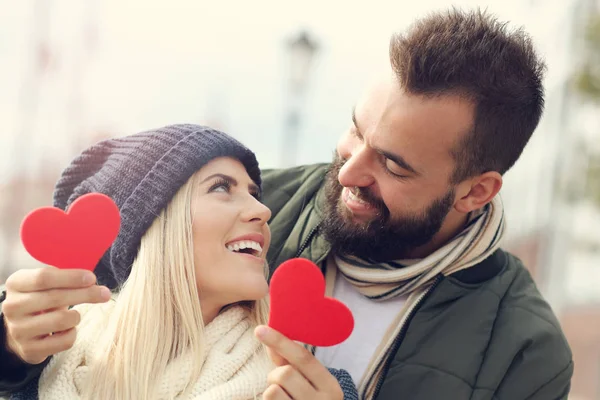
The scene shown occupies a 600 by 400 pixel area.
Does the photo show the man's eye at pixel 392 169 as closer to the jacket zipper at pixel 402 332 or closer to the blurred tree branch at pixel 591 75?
the jacket zipper at pixel 402 332

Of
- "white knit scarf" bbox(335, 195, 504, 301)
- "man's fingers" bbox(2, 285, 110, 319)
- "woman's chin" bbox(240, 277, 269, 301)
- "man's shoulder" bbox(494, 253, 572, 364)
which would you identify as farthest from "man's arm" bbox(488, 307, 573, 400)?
"man's fingers" bbox(2, 285, 110, 319)

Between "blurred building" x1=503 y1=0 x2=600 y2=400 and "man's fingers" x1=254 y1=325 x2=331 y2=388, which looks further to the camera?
"blurred building" x1=503 y1=0 x2=600 y2=400

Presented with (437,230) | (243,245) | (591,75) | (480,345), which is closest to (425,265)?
(437,230)

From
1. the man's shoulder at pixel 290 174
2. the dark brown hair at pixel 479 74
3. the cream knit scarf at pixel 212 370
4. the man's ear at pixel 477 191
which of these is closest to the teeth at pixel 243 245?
the cream knit scarf at pixel 212 370

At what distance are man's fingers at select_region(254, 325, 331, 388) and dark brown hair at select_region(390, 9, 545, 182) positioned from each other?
1308 millimetres

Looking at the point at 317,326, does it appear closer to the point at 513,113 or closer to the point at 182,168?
the point at 182,168

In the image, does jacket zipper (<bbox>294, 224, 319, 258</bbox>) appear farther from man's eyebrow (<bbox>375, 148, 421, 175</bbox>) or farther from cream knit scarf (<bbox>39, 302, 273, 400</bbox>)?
cream knit scarf (<bbox>39, 302, 273, 400</bbox>)

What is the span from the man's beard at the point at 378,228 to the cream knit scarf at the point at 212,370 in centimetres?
68

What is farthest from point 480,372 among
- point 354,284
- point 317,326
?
point 317,326

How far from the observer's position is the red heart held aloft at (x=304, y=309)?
2166 mm

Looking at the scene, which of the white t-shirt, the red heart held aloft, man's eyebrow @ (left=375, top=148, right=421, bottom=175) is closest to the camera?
the red heart held aloft

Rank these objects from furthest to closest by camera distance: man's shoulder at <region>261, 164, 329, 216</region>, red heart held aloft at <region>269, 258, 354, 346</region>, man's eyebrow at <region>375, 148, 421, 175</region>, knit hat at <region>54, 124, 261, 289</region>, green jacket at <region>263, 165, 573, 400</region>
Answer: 1. man's shoulder at <region>261, 164, 329, 216</region>
2. man's eyebrow at <region>375, 148, 421, 175</region>
3. green jacket at <region>263, 165, 573, 400</region>
4. knit hat at <region>54, 124, 261, 289</region>
5. red heart held aloft at <region>269, 258, 354, 346</region>

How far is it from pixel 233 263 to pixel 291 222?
82cm

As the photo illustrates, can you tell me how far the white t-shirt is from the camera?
9.32 feet
